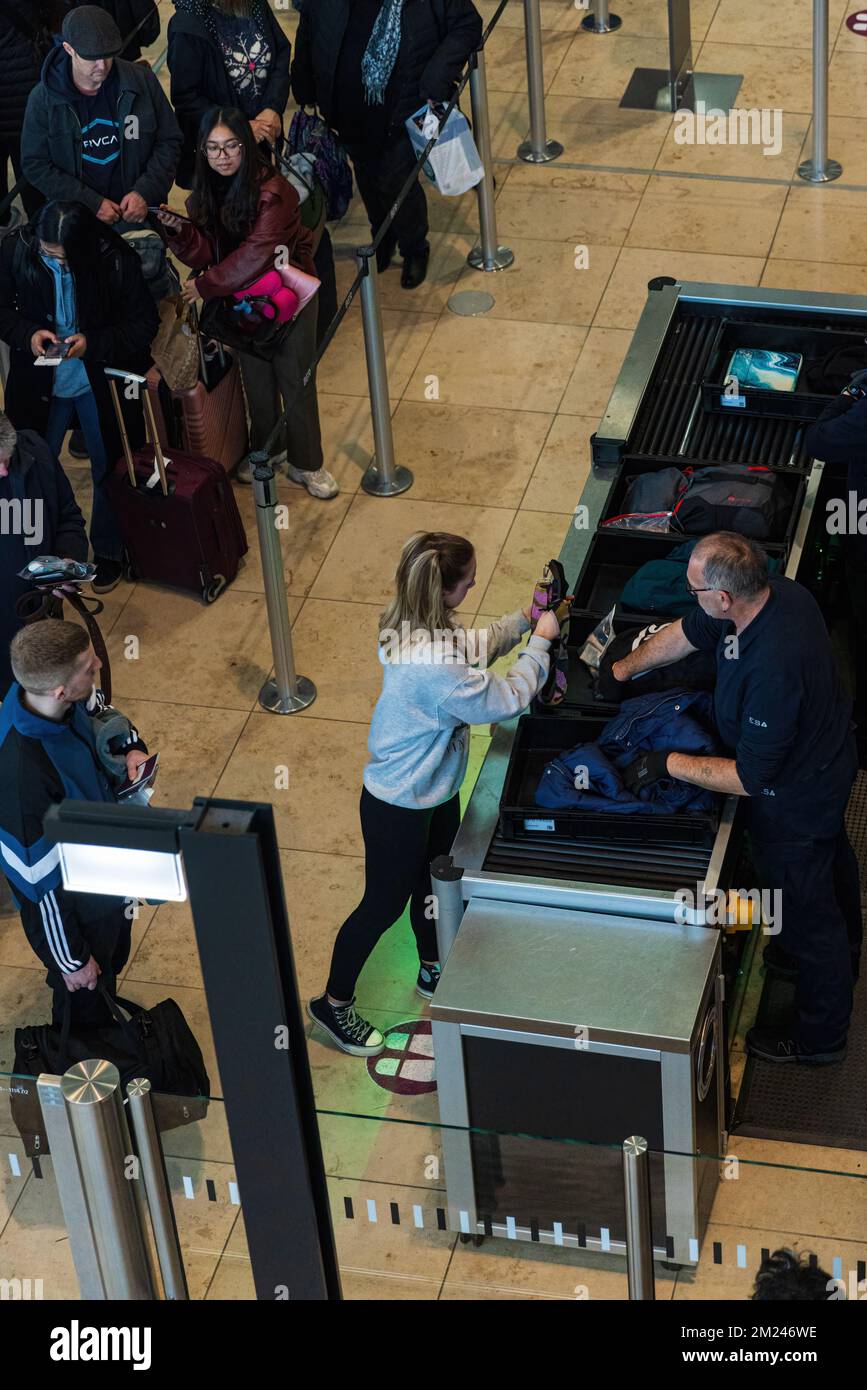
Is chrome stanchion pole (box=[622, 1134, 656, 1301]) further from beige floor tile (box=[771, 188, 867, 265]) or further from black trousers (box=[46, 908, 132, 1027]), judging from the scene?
beige floor tile (box=[771, 188, 867, 265])

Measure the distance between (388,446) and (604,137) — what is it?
2.93m

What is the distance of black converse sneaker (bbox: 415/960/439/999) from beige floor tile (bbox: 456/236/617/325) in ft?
12.0

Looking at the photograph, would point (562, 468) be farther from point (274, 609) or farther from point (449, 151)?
point (274, 609)

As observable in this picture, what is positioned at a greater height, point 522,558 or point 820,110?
point 820,110

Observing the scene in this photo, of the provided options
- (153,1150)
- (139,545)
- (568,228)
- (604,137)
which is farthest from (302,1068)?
(604,137)

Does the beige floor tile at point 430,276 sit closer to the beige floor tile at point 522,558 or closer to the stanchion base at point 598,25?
the beige floor tile at point 522,558

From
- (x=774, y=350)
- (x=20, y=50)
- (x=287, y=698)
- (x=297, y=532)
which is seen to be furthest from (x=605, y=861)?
(x=20, y=50)

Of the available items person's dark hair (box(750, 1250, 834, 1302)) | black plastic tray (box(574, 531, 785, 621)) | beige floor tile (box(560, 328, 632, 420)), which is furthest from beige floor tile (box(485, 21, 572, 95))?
person's dark hair (box(750, 1250, 834, 1302))

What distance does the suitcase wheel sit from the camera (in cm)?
715

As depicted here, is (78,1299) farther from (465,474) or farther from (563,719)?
(465,474)

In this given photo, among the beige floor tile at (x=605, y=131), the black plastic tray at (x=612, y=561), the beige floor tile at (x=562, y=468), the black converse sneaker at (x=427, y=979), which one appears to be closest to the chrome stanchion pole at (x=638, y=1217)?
the black converse sneaker at (x=427, y=979)

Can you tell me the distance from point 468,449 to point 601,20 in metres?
3.73

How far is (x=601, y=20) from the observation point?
1033cm

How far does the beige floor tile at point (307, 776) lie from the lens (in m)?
6.27
